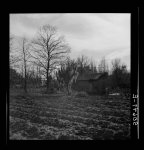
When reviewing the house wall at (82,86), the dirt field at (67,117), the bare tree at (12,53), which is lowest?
the dirt field at (67,117)

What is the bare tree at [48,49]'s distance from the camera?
12.6ft

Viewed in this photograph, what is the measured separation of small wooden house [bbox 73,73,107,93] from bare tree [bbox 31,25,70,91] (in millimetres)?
536

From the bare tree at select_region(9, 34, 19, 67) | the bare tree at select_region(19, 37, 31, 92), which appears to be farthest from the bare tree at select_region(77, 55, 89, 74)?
the bare tree at select_region(9, 34, 19, 67)

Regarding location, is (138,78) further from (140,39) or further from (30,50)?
(30,50)

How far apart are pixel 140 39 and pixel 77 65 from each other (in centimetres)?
125

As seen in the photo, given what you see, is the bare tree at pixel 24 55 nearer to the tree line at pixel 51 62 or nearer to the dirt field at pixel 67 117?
the tree line at pixel 51 62

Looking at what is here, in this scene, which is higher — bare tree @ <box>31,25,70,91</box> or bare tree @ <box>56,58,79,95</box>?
bare tree @ <box>31,25,70,91</box>

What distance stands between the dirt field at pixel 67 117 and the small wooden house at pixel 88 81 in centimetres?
18

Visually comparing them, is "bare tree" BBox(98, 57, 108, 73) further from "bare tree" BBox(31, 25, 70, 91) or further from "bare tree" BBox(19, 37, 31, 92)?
"bare tree" BBox(19, 37, 31, 92)

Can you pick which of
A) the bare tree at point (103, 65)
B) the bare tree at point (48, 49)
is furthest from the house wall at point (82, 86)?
the bare tree at point (48, 49)

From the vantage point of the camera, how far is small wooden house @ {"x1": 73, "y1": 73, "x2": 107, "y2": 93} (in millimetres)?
3850
